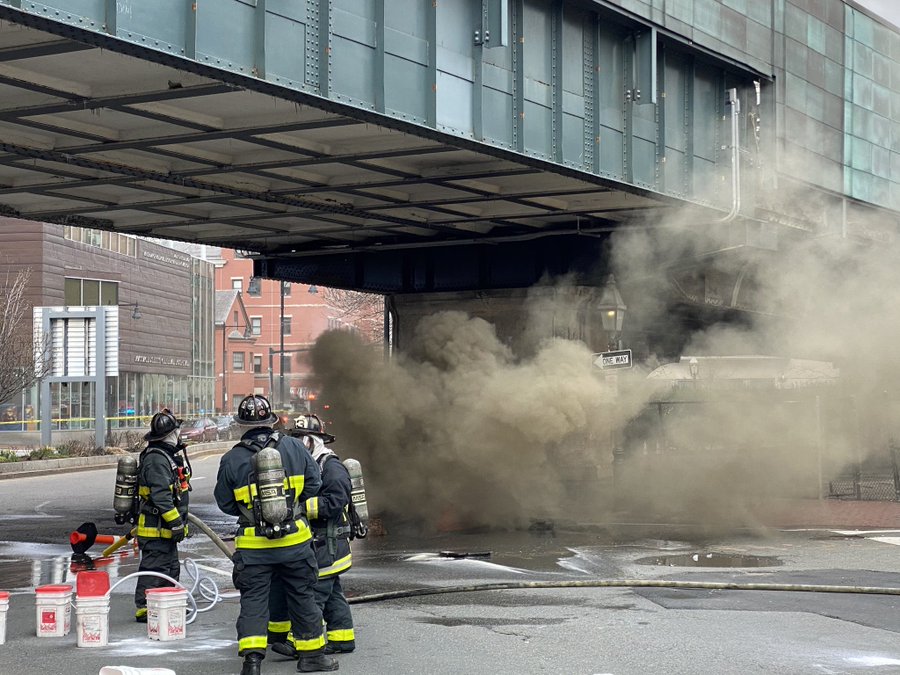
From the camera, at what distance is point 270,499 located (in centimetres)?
722

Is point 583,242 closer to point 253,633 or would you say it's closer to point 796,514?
point 796,514

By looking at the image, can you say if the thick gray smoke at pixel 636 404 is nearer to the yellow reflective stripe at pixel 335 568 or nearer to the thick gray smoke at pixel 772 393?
the thick gray smoke at pixel 772 393

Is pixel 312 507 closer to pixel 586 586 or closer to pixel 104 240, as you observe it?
pixel 586 586

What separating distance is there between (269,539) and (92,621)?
1877 mm

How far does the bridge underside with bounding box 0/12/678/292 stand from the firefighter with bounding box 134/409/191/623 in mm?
3544

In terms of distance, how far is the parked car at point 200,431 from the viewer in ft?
164

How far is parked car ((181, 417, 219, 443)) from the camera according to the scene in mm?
49938

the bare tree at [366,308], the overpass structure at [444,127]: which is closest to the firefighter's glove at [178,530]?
the overpass structure at [444,127]

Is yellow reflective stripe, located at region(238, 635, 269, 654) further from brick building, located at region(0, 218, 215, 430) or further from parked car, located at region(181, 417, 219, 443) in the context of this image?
parked car, located at region(181, 417, 219, 443)

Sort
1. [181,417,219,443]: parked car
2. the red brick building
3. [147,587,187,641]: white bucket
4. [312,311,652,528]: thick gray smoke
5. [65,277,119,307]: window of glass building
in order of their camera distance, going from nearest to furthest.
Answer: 1. [147,587,187,641]: white bucket
2. [312,311,652,528]: thick gray smoke
3. [181,417,219,443]: parked car
4. [65,277,119,307]: window of glass building
5. the red brick building

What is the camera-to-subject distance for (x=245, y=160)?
50.0 feet

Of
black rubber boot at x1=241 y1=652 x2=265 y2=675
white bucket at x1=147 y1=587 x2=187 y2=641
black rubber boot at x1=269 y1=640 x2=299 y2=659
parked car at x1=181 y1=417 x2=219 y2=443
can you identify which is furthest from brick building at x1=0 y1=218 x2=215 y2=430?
black rubber boot at x1=241 y1=652 x2=265 y2=675

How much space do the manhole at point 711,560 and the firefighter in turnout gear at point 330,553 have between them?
19.3ft

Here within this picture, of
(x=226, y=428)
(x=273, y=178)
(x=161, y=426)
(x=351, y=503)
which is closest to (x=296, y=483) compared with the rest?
(x=351, y=503)
